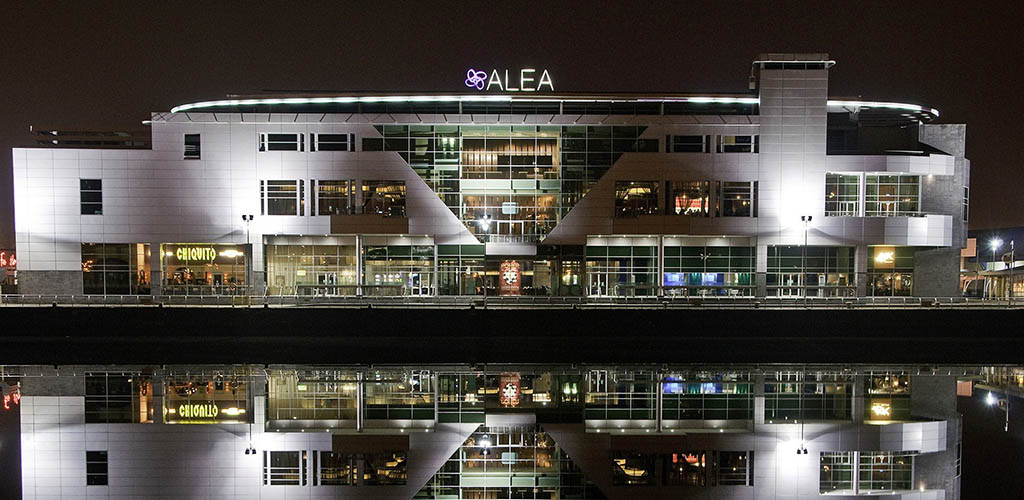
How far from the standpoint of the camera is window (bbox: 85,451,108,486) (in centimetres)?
1282

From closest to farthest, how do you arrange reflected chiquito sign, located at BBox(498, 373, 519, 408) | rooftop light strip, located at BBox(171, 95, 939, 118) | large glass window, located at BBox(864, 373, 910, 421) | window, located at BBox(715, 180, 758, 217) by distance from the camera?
large glass window, located at BBox(864, 373, 910, 421) < reflected chiquito sign, located at BBox(498, 373, 519, 408) < window, located at BBox(715, 180, 758, 217) < rooftop light strip, located at BBox(171, 95, 939, 118)

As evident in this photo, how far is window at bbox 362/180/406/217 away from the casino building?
0.48ft

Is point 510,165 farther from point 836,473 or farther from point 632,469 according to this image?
point 836,473

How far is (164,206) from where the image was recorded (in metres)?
46.9

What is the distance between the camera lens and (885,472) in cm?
1361

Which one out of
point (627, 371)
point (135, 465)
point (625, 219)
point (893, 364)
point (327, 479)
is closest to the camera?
point (327, 479)

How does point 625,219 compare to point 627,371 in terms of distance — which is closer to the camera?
point 627,371

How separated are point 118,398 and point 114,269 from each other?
32.5 m

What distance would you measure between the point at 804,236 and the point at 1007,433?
1323 inches

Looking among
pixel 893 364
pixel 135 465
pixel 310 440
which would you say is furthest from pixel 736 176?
pixel 135 465

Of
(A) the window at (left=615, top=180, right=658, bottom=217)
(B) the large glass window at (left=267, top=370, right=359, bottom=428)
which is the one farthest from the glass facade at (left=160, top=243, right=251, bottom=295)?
(A) the window at (left=615, top=180, right=658, bottom=217)

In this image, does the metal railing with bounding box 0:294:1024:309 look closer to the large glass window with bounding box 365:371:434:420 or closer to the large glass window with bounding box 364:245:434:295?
the large glass window with bounding box 364:245:434:295

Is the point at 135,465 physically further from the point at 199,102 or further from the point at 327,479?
the point at 199,102

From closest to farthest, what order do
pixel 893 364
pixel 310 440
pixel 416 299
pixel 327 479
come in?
pixel 327 479
pixel 310 440
pixel 893 364
pixel 416 299
